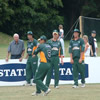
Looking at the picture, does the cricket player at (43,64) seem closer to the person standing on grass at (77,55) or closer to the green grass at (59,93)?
the green grass at (59,93)

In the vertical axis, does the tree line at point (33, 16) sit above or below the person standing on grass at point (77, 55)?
above

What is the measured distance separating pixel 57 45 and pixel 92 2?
43.8 meters

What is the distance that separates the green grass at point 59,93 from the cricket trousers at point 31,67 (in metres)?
0.45

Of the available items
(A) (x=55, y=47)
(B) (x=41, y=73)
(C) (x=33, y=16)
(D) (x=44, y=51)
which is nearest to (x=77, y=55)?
(A) (x=55, y=47)

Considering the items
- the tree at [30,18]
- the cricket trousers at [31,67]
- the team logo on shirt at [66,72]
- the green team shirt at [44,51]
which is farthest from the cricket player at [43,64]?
the tree at [30,18]

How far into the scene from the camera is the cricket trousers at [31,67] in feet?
52.4

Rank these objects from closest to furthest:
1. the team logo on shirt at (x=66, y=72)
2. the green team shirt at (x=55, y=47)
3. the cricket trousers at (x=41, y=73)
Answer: the cricket trousers at (x=41, y=73) → the green team shirt at (x=55, y=47) → the team logo on shirt at (x=66, y=72)

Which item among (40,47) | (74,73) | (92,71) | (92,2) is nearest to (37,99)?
(40,47)

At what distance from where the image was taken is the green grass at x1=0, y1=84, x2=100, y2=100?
1311 cm

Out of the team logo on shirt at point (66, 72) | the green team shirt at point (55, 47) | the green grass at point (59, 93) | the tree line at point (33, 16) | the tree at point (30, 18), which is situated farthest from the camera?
the tree at point (30, 18)

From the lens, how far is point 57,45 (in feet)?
50.5

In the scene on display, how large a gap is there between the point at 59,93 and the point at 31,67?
2261mm

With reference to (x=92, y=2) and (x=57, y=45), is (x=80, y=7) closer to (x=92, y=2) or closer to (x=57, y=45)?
(x=92, y=2)

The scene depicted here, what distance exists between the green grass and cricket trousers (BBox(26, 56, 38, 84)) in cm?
45
